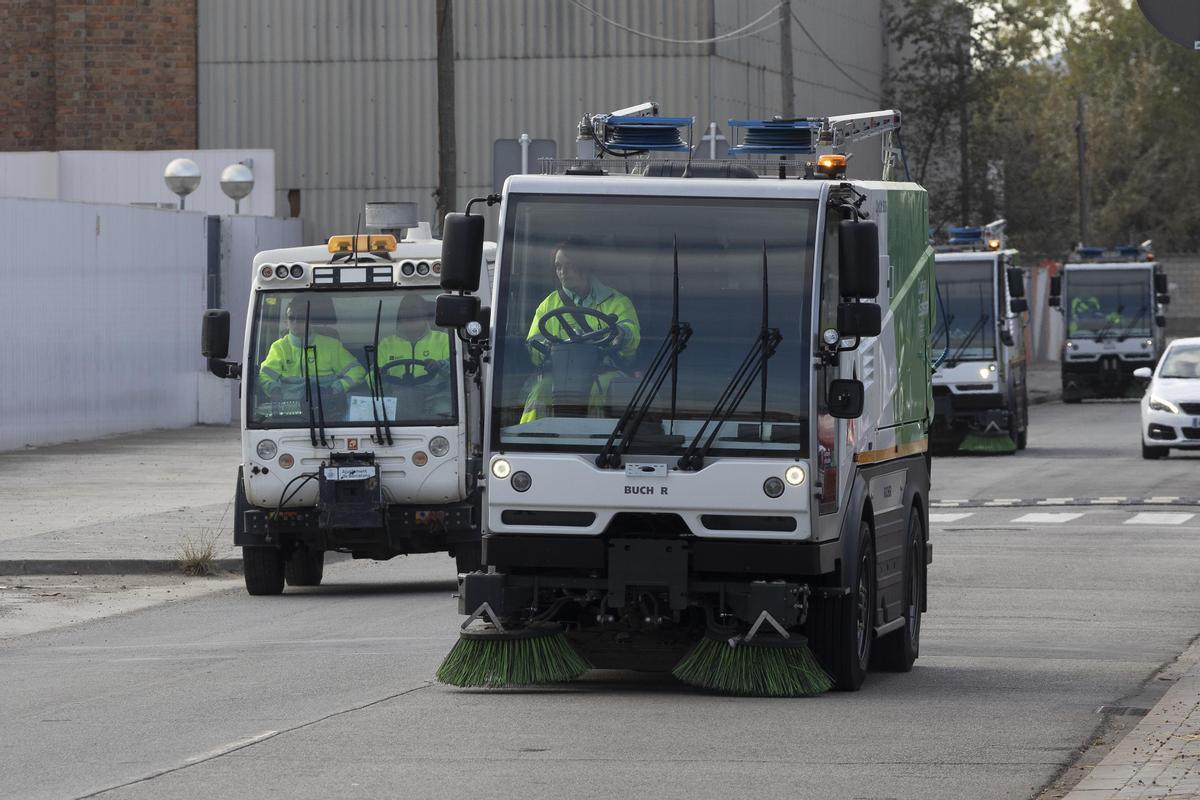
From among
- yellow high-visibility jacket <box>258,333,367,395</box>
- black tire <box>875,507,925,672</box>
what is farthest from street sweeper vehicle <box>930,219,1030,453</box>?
black tire <box>875,507,925,672</box>

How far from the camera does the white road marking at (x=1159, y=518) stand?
2244 cm

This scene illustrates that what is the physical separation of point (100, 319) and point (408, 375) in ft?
57.3

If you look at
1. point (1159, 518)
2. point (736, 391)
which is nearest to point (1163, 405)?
point (1159, 518)

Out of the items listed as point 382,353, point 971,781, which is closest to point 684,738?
point 971,781

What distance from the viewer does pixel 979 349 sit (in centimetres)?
3238

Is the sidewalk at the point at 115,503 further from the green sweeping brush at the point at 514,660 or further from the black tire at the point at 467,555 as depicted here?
the green sweeping brush at the point at 514,660

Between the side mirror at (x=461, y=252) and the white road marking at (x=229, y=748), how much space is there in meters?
2.26

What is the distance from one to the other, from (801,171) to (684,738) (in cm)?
322

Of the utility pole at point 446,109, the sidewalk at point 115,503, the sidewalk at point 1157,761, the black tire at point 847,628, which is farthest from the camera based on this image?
the utility pole at point 446,109

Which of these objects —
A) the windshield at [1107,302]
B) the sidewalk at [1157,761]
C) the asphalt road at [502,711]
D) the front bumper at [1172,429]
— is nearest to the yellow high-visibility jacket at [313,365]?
the asphalt road at [502,711]

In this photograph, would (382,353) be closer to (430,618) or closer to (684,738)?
(430,618)

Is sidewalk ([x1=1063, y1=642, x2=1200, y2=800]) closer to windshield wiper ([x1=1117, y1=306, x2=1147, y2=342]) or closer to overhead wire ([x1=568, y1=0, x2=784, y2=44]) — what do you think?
overhead wire ([x1=568, y1=0, x2=784, y2=44])

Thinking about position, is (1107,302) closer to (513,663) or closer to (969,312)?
(969,312)

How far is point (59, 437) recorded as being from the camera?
105ft
